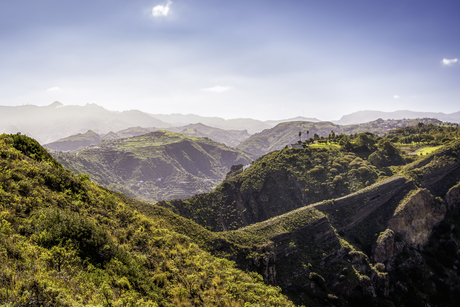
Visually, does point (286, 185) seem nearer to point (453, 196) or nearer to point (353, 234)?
point (353, 234)

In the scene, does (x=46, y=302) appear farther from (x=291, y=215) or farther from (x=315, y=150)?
(x=315, y=150)

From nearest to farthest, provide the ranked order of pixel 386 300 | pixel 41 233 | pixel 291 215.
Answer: pixel 41 233
pixel 386 300
pixel 291 215

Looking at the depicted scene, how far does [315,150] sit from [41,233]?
2511 inches

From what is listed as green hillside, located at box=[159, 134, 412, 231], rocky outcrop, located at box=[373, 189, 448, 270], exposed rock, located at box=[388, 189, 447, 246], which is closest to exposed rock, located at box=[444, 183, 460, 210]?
exposed rock, located at box=[388, 189, 447, 246]

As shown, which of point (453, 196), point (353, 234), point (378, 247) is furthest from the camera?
point (453, 196)

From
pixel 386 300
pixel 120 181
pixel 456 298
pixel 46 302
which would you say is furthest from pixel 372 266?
pixel 120 181

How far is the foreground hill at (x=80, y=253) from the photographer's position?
6891 millimetres

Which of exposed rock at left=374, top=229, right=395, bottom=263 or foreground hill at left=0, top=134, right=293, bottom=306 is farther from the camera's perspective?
exposed rock at left=374, top=229, right=395, bottom=263

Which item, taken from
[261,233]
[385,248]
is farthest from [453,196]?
[261,233]

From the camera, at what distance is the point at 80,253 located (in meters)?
9.31

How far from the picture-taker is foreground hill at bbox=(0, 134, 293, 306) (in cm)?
689

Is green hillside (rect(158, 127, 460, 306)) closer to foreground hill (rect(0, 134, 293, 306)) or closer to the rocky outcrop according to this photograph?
the rocky outcrop


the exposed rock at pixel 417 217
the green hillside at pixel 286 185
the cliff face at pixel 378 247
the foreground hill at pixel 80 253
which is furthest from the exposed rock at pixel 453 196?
the foreground hill at pixel 80 253

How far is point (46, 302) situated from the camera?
5.84 metres
